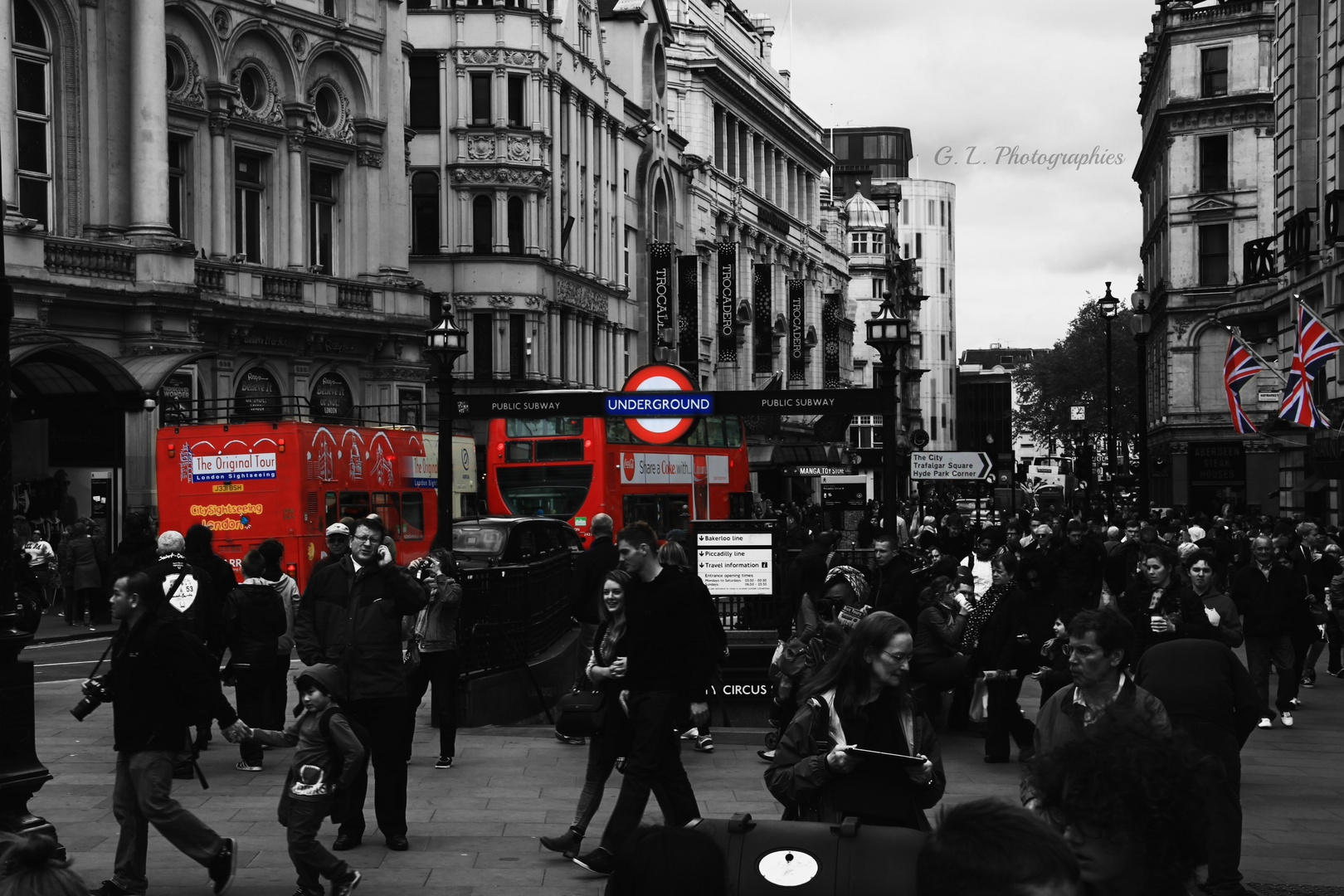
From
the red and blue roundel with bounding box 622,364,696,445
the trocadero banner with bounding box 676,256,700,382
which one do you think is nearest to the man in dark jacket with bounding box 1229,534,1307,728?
the red and blue roundel with bounding box 622,364,696,445

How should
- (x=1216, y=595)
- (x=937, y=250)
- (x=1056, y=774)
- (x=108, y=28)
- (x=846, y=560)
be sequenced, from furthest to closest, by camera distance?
(x=937, y=250), (x=108, y=28), (x=846, y=560), (x=1216, y=595), (x=1056, y=774)

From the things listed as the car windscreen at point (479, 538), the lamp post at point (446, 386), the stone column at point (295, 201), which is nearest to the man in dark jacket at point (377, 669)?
the lamp post at point (446, 386)

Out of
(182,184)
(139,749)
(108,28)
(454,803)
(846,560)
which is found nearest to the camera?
(139,749)

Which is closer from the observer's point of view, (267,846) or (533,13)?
(267,846)

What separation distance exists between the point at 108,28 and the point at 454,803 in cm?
2853

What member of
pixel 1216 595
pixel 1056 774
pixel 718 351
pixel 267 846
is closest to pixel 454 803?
pixel 267 846

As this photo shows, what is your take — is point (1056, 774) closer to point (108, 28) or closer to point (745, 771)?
point (745, 771)

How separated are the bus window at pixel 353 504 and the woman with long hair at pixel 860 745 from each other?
77.4 ft

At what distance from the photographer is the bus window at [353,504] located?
98.5 ft

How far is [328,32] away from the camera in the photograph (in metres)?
42.7

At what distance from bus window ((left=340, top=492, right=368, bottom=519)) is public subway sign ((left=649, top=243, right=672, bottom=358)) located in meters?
38.4

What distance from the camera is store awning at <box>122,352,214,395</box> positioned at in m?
32.9

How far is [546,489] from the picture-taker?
34.6 metres

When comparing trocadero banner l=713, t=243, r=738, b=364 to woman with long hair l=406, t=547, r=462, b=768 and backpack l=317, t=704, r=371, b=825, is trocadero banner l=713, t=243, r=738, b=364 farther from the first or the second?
backpack l=317, t=704, r=371, b=825
